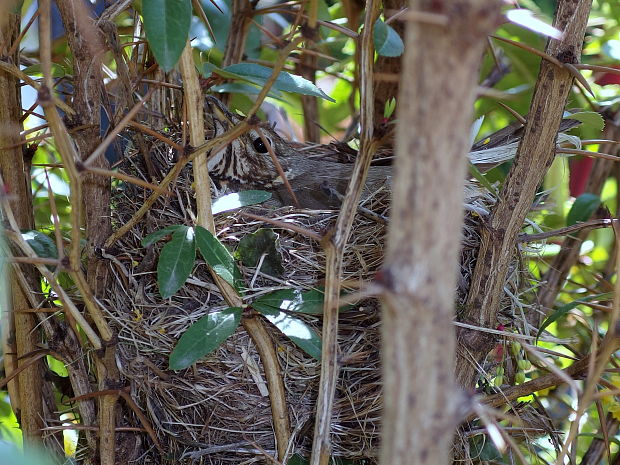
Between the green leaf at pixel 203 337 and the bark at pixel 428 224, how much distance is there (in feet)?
1.56

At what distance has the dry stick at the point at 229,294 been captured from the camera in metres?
0.88

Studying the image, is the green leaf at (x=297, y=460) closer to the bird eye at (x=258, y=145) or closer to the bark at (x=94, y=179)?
the bark at (x=94, y=179)

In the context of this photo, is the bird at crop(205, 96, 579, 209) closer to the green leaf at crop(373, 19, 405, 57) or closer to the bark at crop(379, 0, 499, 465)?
the green leaf at crop(373, 19, 405, 57)

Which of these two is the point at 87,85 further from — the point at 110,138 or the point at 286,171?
the point at 286,171

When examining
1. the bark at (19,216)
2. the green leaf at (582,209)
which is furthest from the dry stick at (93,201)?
the green leaf at (582,209)

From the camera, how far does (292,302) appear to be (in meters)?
0.95

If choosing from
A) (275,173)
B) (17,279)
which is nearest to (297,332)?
(17,279)

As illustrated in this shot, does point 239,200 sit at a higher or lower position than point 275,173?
higher

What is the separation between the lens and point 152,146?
1.25 metres

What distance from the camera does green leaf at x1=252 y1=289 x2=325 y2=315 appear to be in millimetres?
941

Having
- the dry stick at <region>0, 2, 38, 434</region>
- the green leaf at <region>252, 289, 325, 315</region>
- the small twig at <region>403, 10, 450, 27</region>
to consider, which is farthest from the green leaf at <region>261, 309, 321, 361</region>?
the small twig at <region>403, 10, 450, 27</region>

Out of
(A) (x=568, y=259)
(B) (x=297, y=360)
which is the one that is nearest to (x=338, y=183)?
(A) (x=568, y=259)

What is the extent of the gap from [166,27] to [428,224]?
477 mm

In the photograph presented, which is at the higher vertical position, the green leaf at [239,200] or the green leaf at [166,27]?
the green leaf at [166,27]
